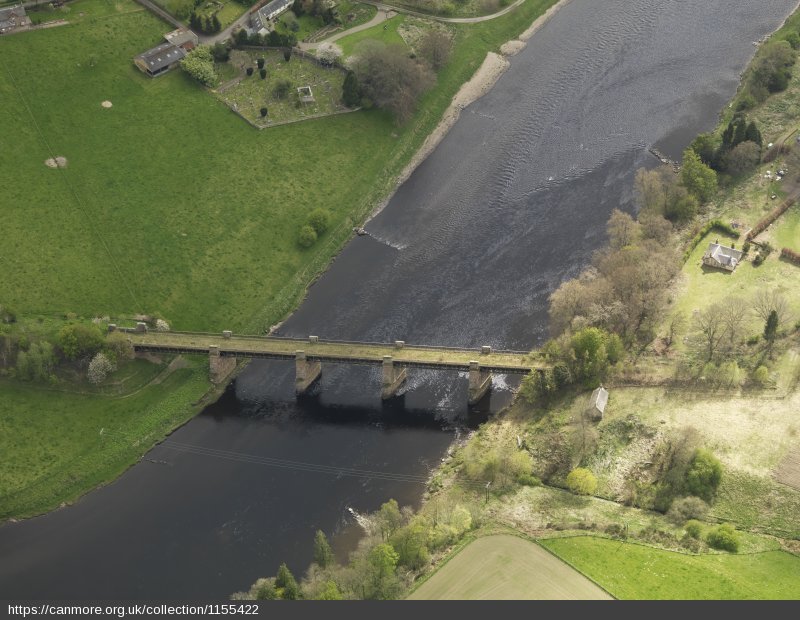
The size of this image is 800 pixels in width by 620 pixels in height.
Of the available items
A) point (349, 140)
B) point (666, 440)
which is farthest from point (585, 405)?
point (349, 140)

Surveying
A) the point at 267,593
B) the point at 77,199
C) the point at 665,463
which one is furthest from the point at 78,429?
the point at 665,463

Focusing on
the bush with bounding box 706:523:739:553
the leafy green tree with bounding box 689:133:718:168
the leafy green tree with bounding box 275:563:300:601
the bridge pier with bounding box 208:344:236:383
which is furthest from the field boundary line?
the leafy green tree with bounding box 689:133:718:168

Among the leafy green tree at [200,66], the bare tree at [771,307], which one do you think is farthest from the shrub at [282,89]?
the bare tree at [771,307]

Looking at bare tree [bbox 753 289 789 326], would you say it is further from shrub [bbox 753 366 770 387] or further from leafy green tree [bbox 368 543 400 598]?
leafy green tree [bbox 368 543 400 598]

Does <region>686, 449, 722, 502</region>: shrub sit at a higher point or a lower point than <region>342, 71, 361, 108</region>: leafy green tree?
lower

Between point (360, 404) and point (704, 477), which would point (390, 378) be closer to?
point (360, 404)

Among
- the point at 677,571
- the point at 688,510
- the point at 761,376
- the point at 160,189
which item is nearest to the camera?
the point at 677,571

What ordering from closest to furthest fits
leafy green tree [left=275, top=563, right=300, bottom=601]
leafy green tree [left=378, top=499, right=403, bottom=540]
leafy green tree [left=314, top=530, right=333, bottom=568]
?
leafy green tree [left=275, top=563, right=300, bottom=601] → leafy green tree [left=314, top=530, right=333, bottom=568] → leafy green tree [left=378, top=499, right=403, bottom=540]

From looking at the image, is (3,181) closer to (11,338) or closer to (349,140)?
(11,338)
